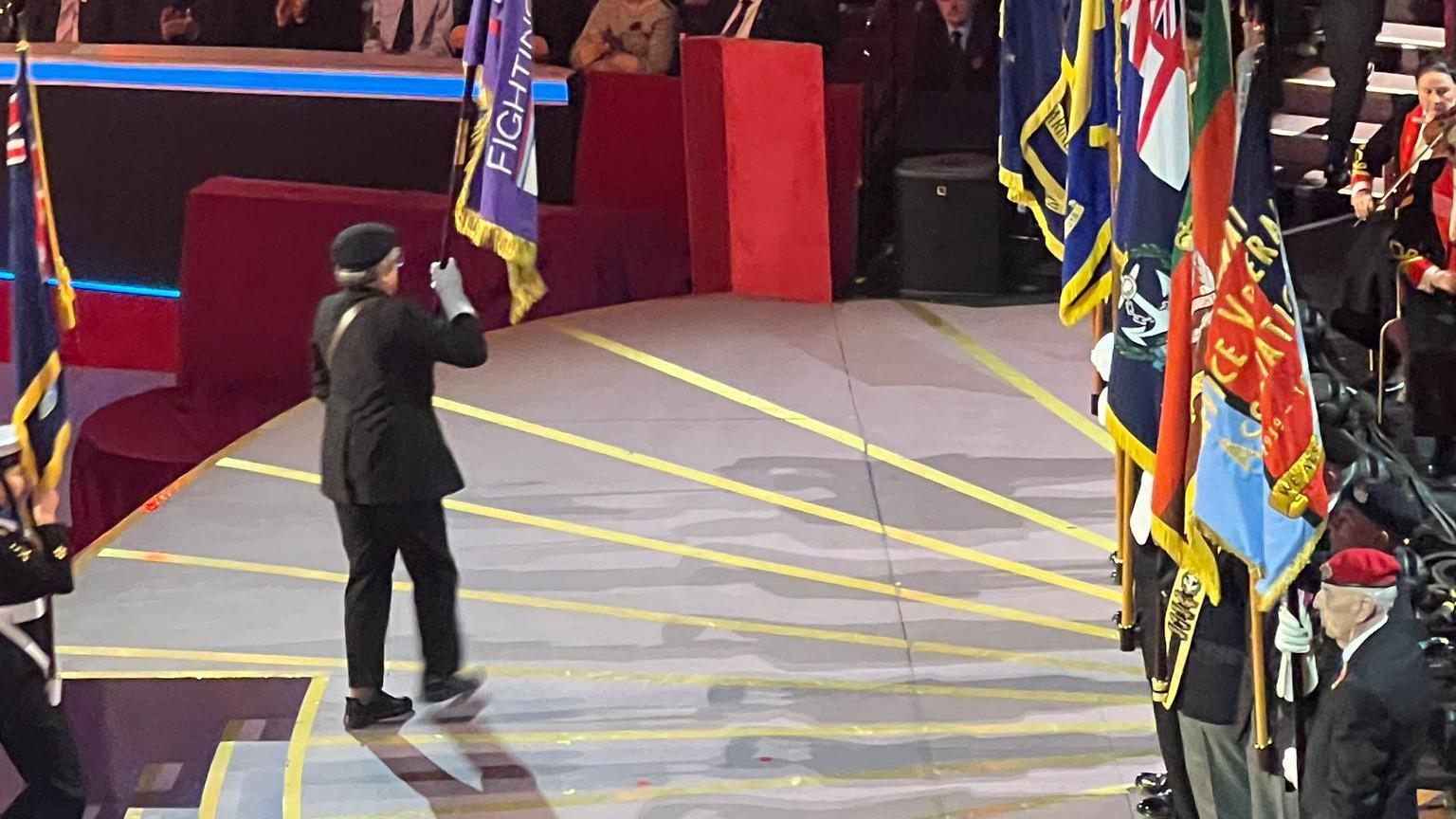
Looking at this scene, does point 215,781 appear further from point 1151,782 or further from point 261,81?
point 261,81

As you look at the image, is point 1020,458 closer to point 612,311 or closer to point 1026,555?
point 1026,555

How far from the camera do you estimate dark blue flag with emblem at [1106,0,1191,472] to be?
4.75 m

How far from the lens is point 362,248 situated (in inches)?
236

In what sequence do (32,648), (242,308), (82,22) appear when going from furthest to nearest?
(82,22) → (242,308) → (32,648)

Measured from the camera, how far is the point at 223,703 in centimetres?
655

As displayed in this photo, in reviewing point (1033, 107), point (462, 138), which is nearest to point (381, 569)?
point (462, 138)

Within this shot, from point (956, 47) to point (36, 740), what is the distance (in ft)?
24.2

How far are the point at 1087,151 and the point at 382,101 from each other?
6.18m

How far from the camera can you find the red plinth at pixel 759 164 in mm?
10875

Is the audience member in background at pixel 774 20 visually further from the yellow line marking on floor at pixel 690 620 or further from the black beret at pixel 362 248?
the black beret at pixel 362 248

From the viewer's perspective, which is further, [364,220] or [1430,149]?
[364,220]

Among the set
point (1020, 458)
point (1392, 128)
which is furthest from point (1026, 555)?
point (1392, 128)

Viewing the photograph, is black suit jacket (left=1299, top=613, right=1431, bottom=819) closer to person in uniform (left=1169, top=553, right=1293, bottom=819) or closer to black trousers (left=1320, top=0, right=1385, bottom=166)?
person in uniform (left=1169, top=553, right=1293, bottom=819)

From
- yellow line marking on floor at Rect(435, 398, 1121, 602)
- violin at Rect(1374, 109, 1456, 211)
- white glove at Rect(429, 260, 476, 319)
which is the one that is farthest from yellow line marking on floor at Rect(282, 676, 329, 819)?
violin at Rect(1374, 109, 1456, 211)
